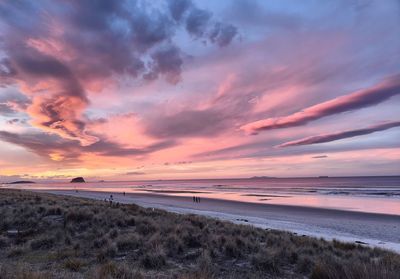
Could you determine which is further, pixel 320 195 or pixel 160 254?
pixel 320 195

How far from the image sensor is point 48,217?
60.2 ft

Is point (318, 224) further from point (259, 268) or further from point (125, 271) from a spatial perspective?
point (125, 271)

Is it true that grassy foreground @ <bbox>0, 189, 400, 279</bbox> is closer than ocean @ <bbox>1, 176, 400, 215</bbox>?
Yes

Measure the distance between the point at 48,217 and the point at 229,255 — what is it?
11.2 m

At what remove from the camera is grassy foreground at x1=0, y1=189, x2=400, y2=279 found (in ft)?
26.6

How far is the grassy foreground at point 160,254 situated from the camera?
319 inches

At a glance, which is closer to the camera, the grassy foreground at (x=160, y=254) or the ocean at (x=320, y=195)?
the grassy foreground at (x=160, y=254)

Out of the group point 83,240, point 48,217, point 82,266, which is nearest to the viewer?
point 82,266

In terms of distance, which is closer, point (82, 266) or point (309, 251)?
point (82, 266)

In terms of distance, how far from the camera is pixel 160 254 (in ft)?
34.4

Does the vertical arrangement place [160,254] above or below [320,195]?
below

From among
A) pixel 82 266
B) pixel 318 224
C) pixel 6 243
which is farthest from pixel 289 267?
pixel 318 224

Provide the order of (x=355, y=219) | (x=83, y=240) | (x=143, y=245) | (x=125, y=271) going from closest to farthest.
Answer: (x=125, y=271) → (x=143, y=245) → (x=83, y=240) → (x=355, y=219)

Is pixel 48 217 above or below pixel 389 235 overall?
above
